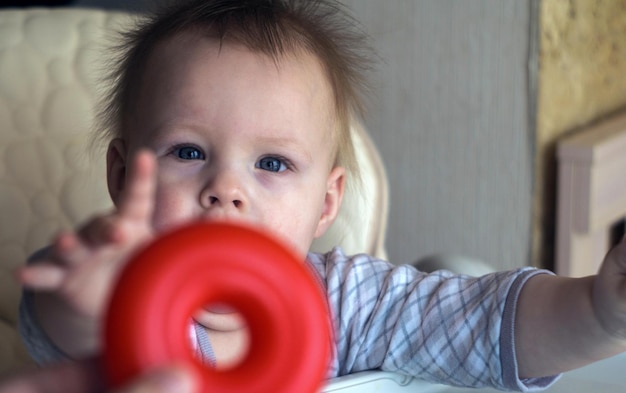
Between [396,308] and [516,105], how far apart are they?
2.19 ft

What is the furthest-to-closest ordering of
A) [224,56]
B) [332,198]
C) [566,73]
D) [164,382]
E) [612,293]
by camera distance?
[566,73] → [332,198] → [224,56] → [612,293] → [164,382]

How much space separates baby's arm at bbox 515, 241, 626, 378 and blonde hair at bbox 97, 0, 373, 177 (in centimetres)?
22

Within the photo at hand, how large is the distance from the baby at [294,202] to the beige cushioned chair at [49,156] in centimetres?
15

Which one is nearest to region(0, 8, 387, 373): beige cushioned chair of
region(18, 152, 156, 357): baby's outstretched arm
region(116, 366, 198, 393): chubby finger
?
region(18, 152, 156, 357): baby's outstretched arm

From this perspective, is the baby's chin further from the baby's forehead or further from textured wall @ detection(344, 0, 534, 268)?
textured wall @ detection(344, 0, 534, 268)

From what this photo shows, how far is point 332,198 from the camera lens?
2.41 ft

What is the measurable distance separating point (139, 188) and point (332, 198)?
15.9 inches

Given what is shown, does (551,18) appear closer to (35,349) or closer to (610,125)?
(610,125)

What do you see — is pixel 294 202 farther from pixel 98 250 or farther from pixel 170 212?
pixel 98 250

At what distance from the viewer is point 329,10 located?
2.62ft

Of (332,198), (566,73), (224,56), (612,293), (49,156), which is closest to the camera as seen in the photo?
(612,293)

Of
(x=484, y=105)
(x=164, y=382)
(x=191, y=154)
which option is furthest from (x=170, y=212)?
(x=484, y=105)

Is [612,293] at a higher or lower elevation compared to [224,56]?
lower

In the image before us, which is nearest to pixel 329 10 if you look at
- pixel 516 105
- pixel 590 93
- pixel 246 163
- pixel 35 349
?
pixel 246 163
